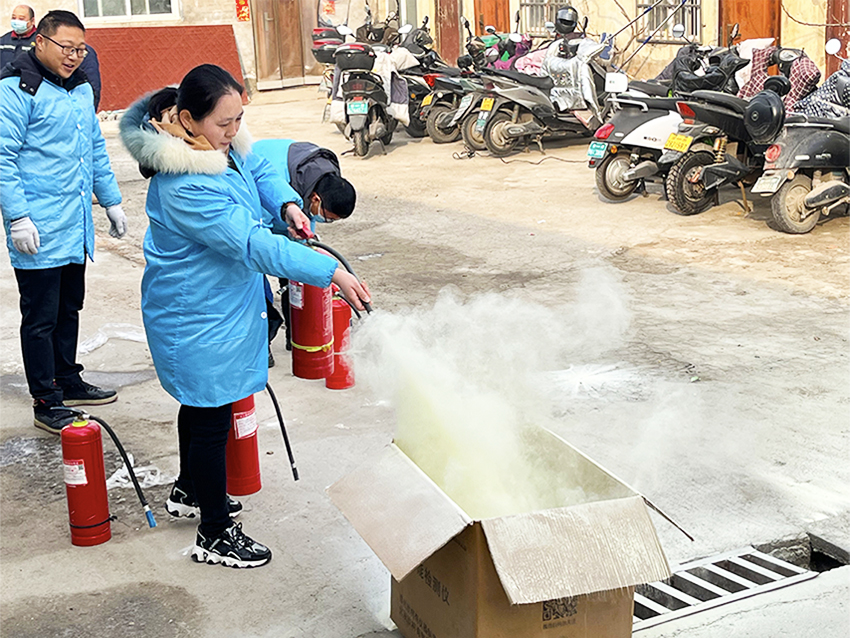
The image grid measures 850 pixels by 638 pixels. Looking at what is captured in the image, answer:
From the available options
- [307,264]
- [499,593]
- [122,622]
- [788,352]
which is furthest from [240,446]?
[788,352]

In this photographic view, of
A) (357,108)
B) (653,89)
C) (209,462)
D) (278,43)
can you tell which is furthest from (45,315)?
(278,43)

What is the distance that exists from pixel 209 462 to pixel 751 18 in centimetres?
1058

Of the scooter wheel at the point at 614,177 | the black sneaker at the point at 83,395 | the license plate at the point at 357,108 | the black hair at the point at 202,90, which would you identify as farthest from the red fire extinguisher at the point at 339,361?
the license plate at the point at 357,108

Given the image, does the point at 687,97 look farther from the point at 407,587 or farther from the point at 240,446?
the point at 407,587

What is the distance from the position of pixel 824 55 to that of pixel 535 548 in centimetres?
1024

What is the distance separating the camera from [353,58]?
11219 mm

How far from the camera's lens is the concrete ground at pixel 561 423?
2906 mm

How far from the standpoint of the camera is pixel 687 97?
775 cm

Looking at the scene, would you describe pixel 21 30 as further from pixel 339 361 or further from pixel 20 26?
pixel 339 361

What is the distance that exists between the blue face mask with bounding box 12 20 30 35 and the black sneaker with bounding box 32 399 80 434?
534cm

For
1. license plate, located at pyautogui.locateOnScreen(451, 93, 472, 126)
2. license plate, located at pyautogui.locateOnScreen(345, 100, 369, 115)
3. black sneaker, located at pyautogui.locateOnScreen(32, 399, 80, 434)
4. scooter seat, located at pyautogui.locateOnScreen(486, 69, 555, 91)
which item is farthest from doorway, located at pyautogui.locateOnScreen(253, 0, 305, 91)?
black sneaker, located at pyautogui.locateOnScreen(32, 399, 80, 434)

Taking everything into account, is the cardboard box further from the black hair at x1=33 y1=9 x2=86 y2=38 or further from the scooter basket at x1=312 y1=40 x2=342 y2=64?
the scooter basket at x1=312 y1=40 x2=342 y2=64

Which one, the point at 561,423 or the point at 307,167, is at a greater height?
the point at 307,167

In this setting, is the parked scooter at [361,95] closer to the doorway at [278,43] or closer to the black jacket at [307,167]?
the black jacket at [307,167]
